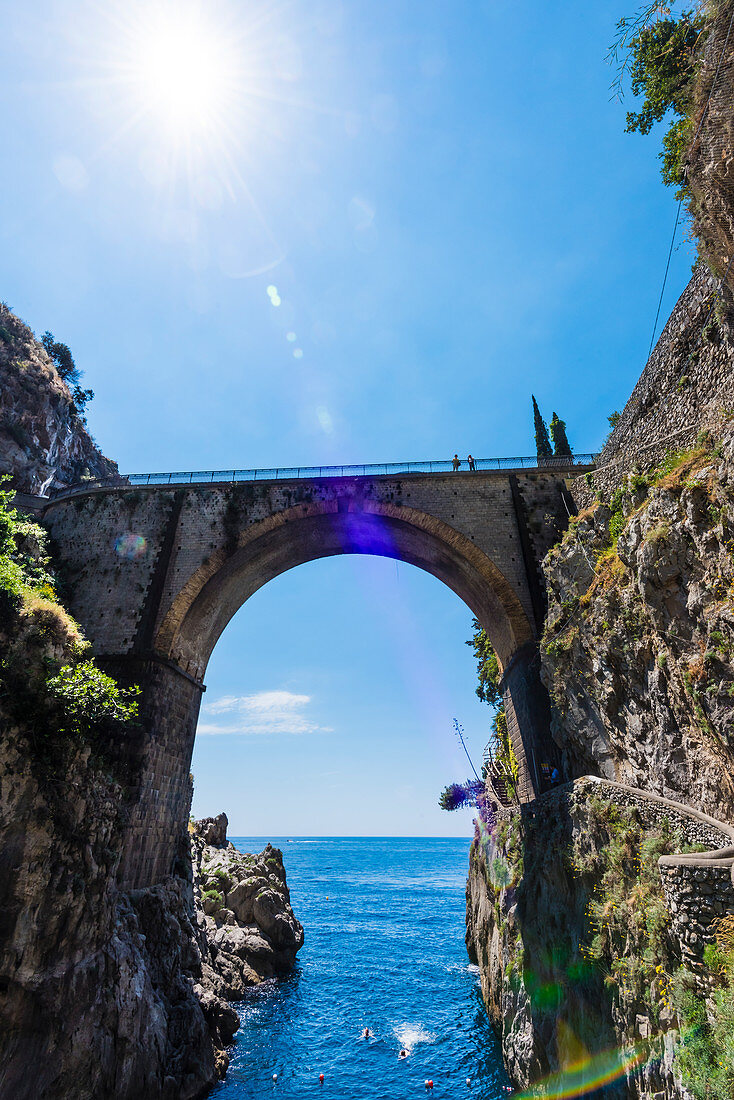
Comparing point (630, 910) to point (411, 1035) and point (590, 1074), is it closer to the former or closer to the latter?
point (590, 1074)

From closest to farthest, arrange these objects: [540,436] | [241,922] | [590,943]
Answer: [590,943], [241,922], [540,436]

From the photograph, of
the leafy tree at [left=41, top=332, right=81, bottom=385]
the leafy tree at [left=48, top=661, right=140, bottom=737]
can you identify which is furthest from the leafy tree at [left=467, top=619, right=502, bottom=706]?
the leafy tree at [left=41, top=332, right=81, bottom=385]

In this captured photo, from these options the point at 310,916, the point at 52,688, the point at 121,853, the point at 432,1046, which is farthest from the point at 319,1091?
the point at 310,916

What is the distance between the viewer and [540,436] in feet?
95.0

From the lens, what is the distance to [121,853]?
13328 millimetres

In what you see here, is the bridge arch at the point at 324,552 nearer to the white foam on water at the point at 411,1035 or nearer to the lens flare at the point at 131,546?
the lens flare at the point at 131,546

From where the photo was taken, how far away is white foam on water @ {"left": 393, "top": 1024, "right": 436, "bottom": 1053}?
16.8 meters

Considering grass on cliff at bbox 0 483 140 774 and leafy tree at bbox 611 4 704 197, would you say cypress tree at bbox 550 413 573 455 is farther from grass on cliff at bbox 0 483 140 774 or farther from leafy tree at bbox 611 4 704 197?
grass on cliff at bbox 0 483 140 774

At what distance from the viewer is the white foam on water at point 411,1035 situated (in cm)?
1680

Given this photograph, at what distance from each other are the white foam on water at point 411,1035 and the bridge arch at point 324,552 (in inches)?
513

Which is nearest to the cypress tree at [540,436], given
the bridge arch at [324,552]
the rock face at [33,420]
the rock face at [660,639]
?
the bridge arch at [324,552]

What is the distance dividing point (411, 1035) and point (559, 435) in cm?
2775

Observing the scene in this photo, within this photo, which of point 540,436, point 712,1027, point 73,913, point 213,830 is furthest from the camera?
point 213,830

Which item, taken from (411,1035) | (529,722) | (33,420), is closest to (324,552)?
(529,722)
